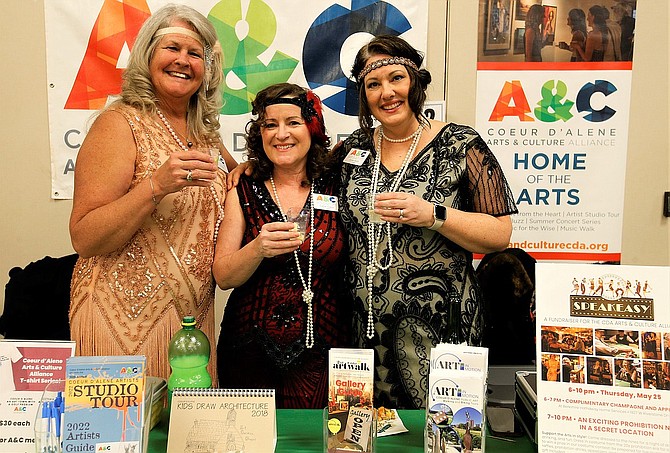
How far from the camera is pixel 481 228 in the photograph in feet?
6.26

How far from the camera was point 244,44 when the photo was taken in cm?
316

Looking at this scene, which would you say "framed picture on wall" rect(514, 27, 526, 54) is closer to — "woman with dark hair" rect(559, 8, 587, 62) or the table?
"woman with dark hair" rect(559, 8, 587, 62)

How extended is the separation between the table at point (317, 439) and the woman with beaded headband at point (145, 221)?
501 mm

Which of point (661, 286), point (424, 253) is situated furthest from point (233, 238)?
point (661, 286)

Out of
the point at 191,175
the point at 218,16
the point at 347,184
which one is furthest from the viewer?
the point at 218,16

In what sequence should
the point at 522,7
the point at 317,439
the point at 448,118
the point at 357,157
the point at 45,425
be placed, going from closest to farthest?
the point at 45,425
the point at 317,439
the point at 357,157
the point at 522,7
the point at 448,118

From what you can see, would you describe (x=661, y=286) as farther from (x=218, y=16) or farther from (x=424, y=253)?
(x=218, y=16)

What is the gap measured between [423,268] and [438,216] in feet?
0.68

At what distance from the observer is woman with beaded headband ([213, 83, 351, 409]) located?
2.01 m

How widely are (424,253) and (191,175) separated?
0.79 meters

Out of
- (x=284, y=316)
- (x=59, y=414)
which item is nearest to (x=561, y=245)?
(x=284, y=316)

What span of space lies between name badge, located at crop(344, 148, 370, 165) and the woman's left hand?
0.31 m

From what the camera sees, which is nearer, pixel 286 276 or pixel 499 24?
pixel 286 276

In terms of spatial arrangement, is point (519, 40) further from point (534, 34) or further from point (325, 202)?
point (325, 202)
